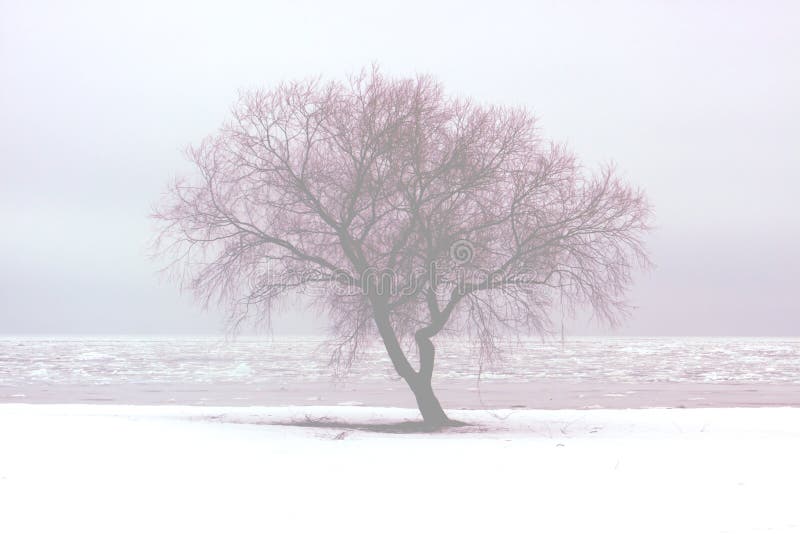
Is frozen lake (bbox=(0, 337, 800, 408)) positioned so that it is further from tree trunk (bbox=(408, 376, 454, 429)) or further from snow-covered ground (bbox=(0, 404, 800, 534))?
snow-covered ground (bbox=(0, 404, 800, 534))

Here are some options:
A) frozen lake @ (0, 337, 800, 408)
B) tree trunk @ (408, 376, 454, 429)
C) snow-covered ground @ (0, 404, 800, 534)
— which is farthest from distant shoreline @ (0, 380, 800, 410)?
snow-covered ground @ (0, 404, 800, 534)

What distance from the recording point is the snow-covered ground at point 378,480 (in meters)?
8.48

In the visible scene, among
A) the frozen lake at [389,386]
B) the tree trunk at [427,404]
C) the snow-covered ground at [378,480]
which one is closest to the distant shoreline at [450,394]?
the frozen lake at [389,386]

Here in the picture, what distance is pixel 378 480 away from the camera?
1029 cm

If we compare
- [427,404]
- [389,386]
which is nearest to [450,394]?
[389,386]

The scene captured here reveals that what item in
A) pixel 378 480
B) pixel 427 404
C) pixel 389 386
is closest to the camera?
pixel 378 480

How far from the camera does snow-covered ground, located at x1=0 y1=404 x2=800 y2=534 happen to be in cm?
848

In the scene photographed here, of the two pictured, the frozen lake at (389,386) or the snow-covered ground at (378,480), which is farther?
the frozen lake at (389,386)

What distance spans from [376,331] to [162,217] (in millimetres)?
5233

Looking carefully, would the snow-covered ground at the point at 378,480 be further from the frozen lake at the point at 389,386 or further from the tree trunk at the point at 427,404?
the frozen lake at the point at 389,386

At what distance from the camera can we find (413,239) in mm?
16453

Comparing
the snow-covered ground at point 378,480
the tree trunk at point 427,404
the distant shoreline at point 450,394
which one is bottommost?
the distant shoreline at point 450,394

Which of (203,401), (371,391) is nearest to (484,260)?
(203,401)

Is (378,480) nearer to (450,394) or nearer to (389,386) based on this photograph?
(450,394)
